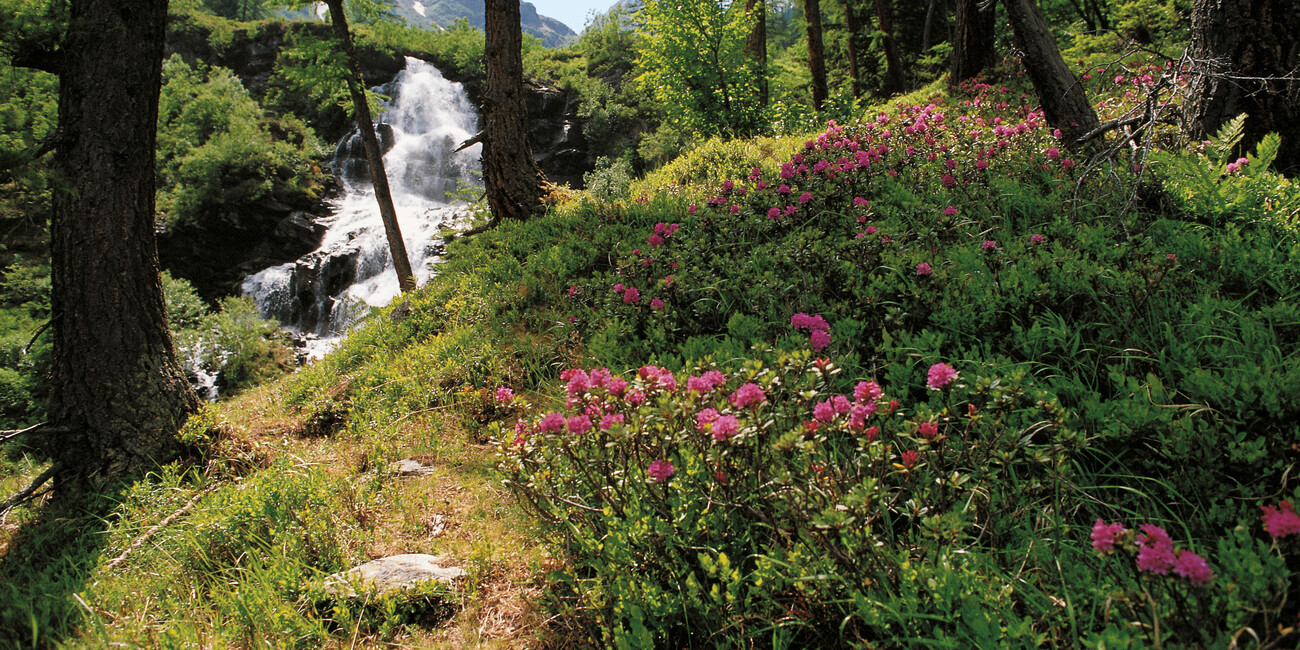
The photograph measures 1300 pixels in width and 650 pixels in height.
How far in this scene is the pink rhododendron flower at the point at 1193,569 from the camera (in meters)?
0.96

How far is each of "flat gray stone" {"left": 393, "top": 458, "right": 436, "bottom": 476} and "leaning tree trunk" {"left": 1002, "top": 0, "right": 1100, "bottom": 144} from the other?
5620mm

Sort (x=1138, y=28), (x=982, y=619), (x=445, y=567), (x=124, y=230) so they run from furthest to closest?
1. (x=1138, y=28)
2. (x=124, y=230)
3. (x=445, y=567)
4. (x=982, y=619)

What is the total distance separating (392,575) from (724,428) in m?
1.48

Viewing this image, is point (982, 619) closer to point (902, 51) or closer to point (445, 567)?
point (445, 567)

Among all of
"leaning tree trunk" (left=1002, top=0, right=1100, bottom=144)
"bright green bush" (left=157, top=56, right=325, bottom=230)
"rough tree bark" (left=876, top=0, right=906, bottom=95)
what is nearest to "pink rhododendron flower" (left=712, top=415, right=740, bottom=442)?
"leaning tree trunk" (left=1002, top=0, right=1100, bottom=144)

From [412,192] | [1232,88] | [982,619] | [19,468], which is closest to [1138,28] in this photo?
[1232,88]

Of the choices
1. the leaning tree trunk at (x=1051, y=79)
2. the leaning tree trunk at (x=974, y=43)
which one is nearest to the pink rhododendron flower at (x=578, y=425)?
the leaning tree trunk at (x=1051, y=79)

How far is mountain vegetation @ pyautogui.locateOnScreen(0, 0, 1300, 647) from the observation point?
1409mm

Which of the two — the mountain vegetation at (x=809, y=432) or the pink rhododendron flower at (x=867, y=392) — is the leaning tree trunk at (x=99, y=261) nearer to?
the mountain vegetation at (x=809, y=432)

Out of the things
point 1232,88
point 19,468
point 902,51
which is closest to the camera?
point 1232,88

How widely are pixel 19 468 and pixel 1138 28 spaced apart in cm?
1971

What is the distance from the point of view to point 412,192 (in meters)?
21.2

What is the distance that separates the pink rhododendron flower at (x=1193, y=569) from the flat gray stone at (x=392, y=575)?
2.05m

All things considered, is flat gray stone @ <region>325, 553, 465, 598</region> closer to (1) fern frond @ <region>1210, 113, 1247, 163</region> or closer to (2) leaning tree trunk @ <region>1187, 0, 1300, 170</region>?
(1) fern frond @ <region>1210, 113, 1247, 163</region>
